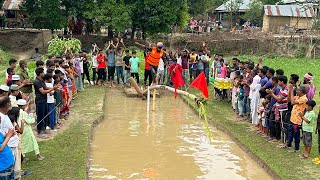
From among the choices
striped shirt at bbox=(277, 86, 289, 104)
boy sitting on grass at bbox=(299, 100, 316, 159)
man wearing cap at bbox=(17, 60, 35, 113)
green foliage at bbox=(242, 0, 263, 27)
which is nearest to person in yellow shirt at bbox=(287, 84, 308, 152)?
boy sitting on grass at bbox=(299, 100, 316, 159)

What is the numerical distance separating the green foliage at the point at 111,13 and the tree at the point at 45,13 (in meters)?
1.81

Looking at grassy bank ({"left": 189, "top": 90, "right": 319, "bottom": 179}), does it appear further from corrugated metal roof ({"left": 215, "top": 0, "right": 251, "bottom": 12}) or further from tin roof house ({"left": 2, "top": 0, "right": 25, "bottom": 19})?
corrugated metal roof ({"left": 215, "top": 0, "right": 251, "bottom": 12})

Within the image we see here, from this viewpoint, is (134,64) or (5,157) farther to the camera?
(134,64)

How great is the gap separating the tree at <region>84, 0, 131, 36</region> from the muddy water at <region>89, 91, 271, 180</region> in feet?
51.5

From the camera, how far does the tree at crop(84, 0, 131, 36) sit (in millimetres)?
30013

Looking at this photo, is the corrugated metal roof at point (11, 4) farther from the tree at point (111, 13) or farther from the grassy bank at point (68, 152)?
the grassy bank at point (68, 152)

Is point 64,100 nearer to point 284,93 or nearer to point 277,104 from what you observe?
point 277,104

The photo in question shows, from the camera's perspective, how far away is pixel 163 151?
1080 centimetres

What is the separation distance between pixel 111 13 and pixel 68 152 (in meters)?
21.5

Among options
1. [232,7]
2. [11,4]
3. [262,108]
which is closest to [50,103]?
[262,108]

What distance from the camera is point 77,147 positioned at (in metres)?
10.2

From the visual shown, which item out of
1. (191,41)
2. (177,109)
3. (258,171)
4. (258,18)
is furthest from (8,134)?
(258,18)

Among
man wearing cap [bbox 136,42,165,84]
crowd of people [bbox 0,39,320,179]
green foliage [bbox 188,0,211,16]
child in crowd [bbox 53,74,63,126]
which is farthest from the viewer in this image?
green foliage [bbox 188,0,211,16]

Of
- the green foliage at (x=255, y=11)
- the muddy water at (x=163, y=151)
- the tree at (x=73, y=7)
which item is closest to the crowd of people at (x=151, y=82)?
the muddy water at (x=163, y=151)
